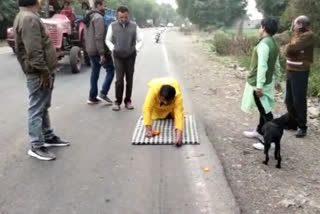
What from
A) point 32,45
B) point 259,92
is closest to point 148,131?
point 259,92

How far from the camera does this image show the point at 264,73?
5.66 metres

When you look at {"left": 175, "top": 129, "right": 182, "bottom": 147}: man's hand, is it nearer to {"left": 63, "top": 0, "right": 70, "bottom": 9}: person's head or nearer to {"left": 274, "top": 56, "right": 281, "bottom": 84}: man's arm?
{"left": 274, "top": 56, "right": 281, "bottom": 84}: man's arm

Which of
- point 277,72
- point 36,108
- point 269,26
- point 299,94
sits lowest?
point 36,108

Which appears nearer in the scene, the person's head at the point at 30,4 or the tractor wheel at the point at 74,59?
the person's head at the point at 30,4

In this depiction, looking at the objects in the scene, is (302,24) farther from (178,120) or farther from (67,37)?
(67,37)

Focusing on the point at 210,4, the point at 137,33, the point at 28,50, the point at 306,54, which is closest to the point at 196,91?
the point at 137,33

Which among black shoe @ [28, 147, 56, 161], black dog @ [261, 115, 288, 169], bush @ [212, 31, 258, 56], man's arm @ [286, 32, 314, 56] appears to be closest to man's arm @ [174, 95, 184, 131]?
black dog @ [261, 115, 288, 169]

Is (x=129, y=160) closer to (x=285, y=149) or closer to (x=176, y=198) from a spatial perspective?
(x=176, y=198)

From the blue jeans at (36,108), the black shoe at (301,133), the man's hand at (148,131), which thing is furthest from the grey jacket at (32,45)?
the black shoe at (301,133)

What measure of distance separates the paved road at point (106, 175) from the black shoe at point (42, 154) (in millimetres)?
77

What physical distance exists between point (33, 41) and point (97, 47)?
3.30 meters

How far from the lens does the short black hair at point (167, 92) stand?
227 inches

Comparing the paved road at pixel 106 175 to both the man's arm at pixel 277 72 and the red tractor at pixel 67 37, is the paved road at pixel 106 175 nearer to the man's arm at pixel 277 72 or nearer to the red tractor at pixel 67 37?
the man's arm at pixel 277 72

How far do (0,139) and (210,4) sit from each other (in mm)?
50385
